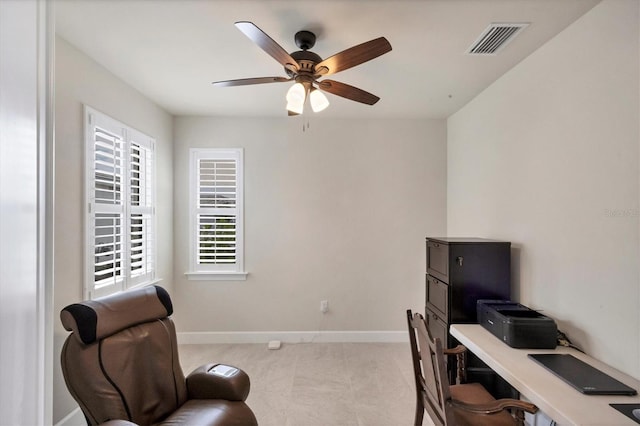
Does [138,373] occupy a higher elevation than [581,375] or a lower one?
lower

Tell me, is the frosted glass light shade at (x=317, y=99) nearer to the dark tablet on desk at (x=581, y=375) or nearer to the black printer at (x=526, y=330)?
the black printer at (x=526, y=330)

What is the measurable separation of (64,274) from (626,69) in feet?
11.7

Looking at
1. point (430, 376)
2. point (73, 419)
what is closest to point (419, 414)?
point (430, 376)

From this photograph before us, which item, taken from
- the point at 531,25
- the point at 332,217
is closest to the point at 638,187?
the point at 531,25

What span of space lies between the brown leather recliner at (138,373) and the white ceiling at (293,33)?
171 cm

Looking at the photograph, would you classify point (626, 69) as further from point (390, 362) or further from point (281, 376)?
point (281, 376)

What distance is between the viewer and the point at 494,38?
199cm

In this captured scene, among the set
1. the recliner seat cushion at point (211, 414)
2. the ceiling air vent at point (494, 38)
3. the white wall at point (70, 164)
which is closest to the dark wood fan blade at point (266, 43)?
the ceiling air vent at point (494, 38)

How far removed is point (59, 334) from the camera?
2.02 metres

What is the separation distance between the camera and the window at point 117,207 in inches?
90.0

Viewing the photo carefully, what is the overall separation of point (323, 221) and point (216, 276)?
4.84ft

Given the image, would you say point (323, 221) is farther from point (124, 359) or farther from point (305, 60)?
point (124, 359)

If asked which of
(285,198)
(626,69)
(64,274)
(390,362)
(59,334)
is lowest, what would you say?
(390,362)

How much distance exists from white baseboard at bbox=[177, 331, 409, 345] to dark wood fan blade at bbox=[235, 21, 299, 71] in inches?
118
